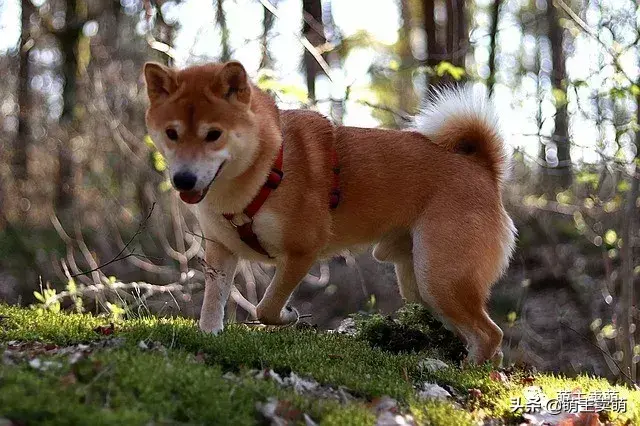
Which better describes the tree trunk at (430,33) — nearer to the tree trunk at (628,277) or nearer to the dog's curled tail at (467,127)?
the tree trunk at (628,277)

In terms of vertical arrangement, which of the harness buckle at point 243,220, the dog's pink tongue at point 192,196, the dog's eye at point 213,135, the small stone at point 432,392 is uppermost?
the dog's eye at point 213,135

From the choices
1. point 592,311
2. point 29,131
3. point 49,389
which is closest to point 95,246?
point 29,131

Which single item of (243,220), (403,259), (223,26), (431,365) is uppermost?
(223,26)

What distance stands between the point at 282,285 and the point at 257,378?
1252 millimetres

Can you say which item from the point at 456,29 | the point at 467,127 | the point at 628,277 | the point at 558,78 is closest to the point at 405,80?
the point at 558,78

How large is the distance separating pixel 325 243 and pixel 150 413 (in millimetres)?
2274

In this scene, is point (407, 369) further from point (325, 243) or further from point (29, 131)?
point (29, 131)

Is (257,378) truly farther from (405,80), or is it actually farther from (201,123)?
(405,80)

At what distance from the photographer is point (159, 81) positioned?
4230 mm

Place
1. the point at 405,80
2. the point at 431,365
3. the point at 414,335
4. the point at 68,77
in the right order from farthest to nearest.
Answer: the point at 405,80
the point at 68,77
the point at 414,335
the point at 431,365

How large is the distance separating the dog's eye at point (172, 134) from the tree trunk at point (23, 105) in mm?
10059

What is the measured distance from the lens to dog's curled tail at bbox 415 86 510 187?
489 cm

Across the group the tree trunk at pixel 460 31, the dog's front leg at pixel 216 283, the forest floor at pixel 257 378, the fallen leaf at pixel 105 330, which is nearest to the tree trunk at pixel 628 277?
the forest floor at pixel 257 378

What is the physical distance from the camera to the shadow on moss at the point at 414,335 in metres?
4.77
